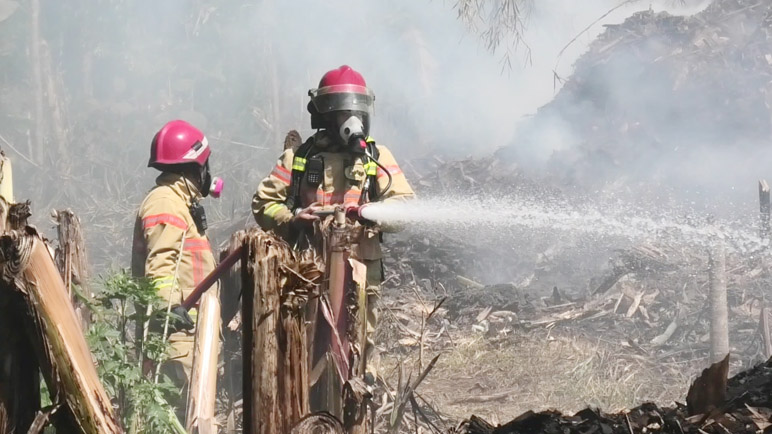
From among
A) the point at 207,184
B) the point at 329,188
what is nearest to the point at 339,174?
the point at 329,188

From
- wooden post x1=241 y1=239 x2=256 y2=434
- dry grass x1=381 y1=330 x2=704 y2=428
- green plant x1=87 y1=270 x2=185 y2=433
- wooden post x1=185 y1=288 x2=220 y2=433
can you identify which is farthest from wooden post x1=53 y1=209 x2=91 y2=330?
dry grass x1=381 y1=330 x2=704 y2=428

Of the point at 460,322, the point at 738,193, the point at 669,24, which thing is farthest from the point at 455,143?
the point at 460,322

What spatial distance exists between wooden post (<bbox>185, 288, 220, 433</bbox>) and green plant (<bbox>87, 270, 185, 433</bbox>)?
11 cm

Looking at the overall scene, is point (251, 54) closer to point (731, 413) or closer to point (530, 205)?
point (530, 205)

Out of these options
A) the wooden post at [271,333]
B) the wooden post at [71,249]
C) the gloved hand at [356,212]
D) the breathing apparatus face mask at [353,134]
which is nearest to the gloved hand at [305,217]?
the gloved hand at [356,212]

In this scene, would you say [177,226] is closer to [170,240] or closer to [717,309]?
[170,240]

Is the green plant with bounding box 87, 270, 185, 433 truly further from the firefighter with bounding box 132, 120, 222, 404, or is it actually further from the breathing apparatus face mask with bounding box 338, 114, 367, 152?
the breathing apparatus face mask with bounding box 338, 114, 367, 152

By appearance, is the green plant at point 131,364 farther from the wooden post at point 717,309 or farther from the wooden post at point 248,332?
the wooden post at point 717,309

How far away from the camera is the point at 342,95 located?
15.9ft

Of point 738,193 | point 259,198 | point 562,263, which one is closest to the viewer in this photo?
point 259,198

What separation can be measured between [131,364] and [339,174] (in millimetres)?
1882

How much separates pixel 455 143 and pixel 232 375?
1064 centimetres

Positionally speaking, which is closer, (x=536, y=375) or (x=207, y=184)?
(x=207, y=184)

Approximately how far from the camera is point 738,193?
1042 cm
